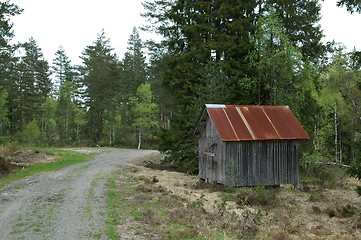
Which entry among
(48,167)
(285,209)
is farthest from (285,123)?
(48,167)

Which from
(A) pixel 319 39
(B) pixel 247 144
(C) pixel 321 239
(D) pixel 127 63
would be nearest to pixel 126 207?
(C) pixel 321 239

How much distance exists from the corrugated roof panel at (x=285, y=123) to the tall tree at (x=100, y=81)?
36514 millimetres

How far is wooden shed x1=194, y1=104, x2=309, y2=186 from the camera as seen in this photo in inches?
779

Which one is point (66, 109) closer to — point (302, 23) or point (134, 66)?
point (134, 66)

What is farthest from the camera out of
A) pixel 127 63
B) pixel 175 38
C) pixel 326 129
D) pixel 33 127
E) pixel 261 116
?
pixel 127 63

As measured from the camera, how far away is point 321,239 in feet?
34.2

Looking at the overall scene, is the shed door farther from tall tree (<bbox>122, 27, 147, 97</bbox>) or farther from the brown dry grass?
tall tree (<bbox>122, 27, 147, 97</bbox>)

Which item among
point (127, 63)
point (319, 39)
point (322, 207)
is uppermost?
point (127, 63)

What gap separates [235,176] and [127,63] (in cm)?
4717

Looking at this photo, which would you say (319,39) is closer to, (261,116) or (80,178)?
(261,116)

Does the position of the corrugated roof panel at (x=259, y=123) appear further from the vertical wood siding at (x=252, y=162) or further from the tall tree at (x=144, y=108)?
the tall tree at (x=144, y=108)

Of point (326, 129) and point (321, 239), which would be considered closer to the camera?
point (321, 239)

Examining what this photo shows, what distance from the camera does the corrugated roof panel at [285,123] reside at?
2055 centimetres

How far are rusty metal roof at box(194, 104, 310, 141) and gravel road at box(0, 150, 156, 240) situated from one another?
7.40 meters
